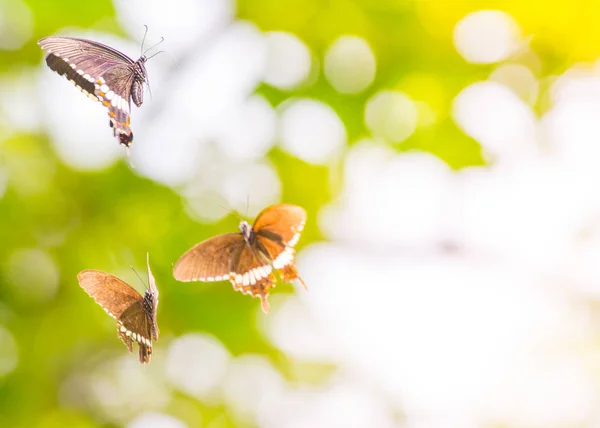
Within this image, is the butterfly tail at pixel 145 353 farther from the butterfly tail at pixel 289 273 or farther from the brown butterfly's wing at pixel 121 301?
the butterfly tail at pixel 289 273

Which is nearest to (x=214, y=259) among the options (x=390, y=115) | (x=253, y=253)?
(x=253, y=253)

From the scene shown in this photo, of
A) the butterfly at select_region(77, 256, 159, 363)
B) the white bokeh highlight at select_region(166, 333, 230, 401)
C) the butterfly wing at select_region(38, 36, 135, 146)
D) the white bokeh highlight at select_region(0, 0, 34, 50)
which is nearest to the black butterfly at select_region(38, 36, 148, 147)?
the butterfly wing at select_region(38, 36, 135, 146)

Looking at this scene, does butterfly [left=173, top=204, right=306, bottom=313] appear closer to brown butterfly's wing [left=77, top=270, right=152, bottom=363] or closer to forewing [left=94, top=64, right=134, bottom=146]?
brown butterfly's wing [left=77, top=270, right=152, bottom=363]

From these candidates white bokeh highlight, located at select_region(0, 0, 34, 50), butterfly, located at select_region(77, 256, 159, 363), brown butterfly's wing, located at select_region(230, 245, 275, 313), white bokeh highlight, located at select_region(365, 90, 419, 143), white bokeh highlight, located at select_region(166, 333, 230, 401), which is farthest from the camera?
white bokeh highlight, located at select_region(166, 333, 230, 401)

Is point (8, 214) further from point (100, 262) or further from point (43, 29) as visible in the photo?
point (43, 29)

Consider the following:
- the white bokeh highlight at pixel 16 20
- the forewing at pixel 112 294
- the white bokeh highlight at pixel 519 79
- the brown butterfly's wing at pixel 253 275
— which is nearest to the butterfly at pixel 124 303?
the forewing at pixel 112 294

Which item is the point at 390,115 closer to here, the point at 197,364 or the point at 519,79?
the point at 519,79

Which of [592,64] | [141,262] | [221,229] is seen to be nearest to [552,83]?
[592,64]
